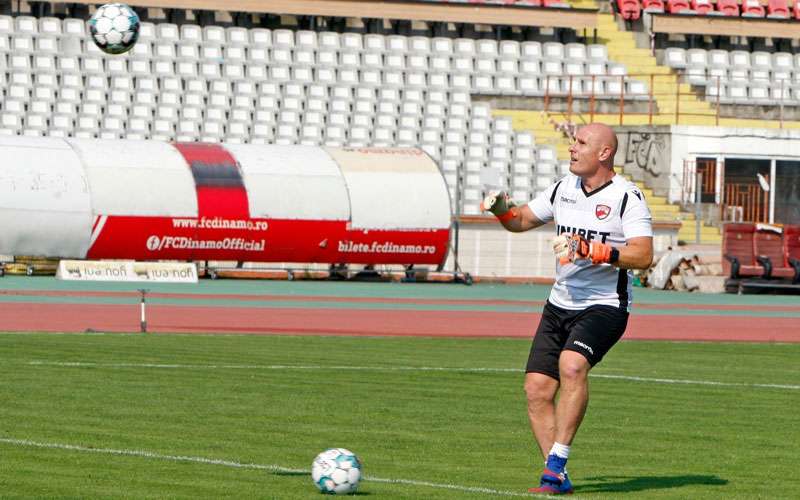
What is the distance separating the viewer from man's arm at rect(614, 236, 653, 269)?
9891 mm

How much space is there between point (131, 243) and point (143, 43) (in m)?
9.78

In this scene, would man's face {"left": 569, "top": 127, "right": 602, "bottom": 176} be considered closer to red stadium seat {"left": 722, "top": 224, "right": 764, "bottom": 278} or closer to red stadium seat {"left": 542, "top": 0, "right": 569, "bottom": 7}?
red stadium seat {"left": 722, "top": 224, "right": 764, "bottom": 278}

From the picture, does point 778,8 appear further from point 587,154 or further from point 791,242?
point 587,154

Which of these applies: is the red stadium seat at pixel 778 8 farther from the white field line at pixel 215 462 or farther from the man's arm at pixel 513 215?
the white field line at pixel 215 462

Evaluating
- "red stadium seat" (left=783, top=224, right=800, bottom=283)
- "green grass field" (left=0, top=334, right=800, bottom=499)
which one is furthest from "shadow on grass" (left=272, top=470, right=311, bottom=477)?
"red stadium seat" (left=783, top=224, right=800, bottom=283)

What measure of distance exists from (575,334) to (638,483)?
3.57ft

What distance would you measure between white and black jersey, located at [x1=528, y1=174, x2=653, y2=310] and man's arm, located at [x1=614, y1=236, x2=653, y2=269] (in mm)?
157


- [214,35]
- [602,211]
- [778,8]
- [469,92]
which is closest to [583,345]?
[602,211]

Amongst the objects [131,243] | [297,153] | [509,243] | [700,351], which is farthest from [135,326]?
[509,243]

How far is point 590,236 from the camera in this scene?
33.9 feet

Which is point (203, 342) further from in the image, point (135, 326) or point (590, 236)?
point (590, 236)

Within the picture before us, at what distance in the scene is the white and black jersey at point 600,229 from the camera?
33.7ft

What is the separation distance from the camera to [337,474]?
9.45m

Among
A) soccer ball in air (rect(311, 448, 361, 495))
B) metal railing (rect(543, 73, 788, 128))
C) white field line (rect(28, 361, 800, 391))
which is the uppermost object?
metal railing (rect(543, 73, 788, 128))
